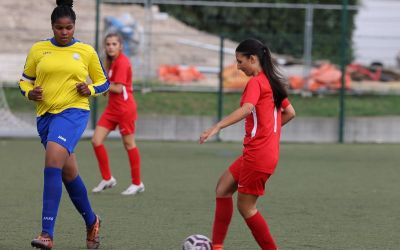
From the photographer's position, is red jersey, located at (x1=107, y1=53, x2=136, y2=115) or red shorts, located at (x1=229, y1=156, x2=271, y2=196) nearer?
red shorts, located at (x1=229, y1=156, x2=271, y2=196)

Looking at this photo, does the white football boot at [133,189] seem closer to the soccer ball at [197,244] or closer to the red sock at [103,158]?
the red sock at [103,158]

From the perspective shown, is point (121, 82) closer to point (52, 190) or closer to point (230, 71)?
point (52, 190)

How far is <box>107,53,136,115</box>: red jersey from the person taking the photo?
11109 mm

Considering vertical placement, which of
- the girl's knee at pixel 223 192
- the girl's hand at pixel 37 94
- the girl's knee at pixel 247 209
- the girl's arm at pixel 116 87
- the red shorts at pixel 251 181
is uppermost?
the girl's hand at pixel 37 94

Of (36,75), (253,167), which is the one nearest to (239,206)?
(253,167)

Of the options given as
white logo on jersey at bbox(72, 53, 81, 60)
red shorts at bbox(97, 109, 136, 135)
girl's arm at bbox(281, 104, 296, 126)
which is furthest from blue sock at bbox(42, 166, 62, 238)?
red shorts at bbox(97, 109, 136, 135)

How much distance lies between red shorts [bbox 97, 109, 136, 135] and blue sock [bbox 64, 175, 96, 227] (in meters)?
3.48

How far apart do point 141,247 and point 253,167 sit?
1336mm

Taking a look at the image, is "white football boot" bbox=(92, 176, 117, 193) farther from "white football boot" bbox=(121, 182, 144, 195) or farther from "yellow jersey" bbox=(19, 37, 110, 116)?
"yellow jersey" bbox=(19, 37, 110, 116)

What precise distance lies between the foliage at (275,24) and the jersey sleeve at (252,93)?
1260 centimetres

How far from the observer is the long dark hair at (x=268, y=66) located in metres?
7.02

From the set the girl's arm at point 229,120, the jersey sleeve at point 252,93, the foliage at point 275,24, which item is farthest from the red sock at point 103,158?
the foliage at point 275,24

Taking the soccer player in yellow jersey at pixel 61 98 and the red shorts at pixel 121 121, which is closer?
the soccer player in yellow jersey at pixel 61 98

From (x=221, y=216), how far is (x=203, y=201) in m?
3.31
